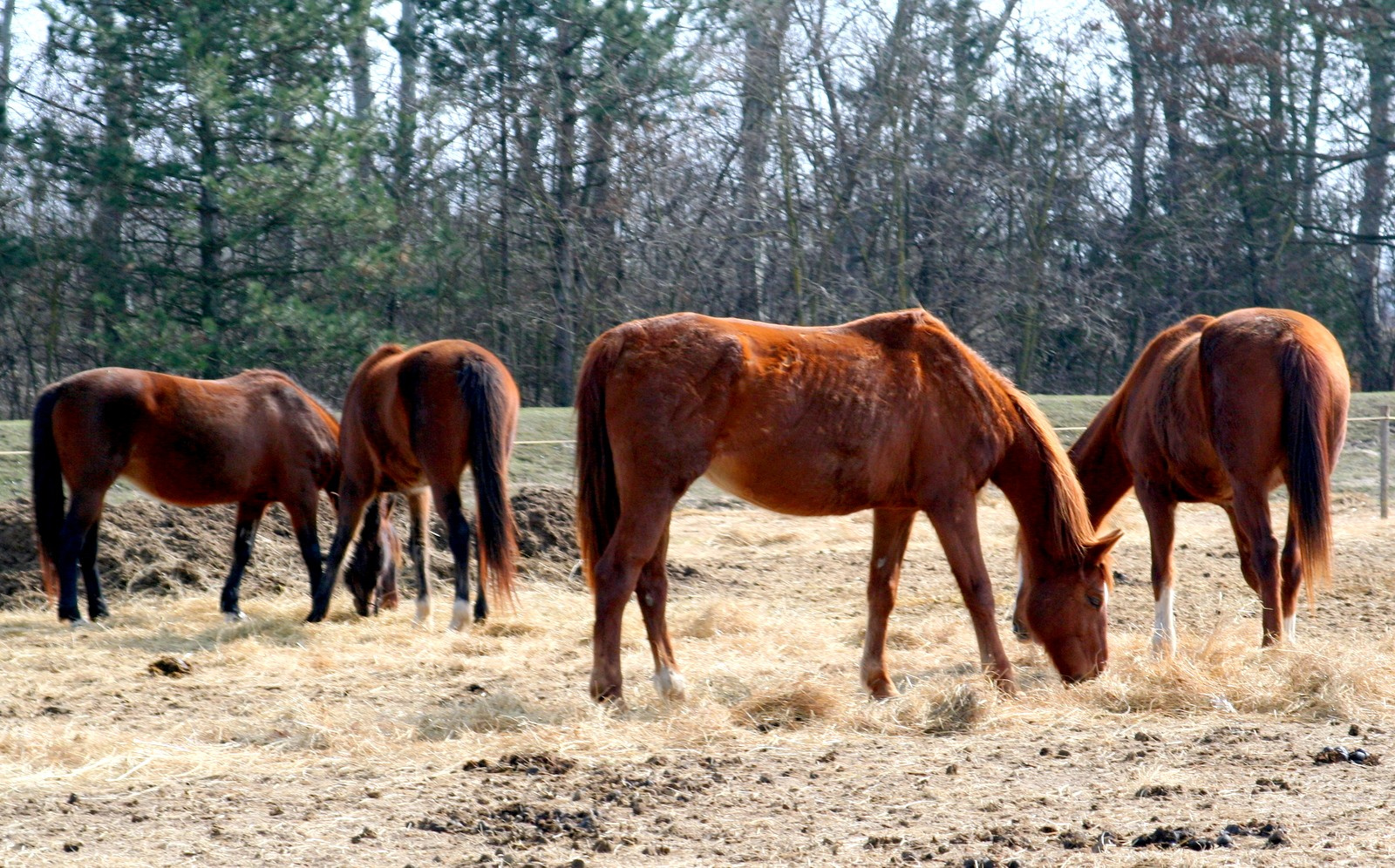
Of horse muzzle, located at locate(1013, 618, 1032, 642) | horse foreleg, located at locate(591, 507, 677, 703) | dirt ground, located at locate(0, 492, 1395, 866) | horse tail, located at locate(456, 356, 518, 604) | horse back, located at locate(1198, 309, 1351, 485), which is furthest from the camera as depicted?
horse tail, located at locate(456, 356, 518, 604)

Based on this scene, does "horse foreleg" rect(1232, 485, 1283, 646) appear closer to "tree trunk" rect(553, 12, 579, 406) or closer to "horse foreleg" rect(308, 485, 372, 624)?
"horse foreleg" rect(308, 485, 372, 624)

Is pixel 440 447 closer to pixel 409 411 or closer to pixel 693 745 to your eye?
pixel 409 411

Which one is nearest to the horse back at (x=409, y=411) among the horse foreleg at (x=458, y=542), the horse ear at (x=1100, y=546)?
the horse foreleg at (x=458, y=542)

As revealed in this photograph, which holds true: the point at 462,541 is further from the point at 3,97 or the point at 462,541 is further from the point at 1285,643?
the point at 3,97

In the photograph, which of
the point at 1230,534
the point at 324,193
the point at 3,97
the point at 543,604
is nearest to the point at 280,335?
the point at 324,193

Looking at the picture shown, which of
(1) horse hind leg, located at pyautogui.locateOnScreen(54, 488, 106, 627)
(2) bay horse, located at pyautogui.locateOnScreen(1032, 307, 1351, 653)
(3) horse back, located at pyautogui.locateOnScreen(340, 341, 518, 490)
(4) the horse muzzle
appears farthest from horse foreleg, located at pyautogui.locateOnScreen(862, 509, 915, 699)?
(1) horse hind leg, located at pyautogui.locateOnScreen(54, 488, 106, 627)

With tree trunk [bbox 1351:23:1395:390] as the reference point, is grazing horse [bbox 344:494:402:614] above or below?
below

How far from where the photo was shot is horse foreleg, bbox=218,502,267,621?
7836 mm

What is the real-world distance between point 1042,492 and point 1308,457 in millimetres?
1257

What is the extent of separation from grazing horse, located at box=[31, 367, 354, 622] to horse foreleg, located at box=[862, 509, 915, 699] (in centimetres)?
417

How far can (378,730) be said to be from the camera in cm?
453

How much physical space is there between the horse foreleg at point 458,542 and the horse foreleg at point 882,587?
2.71m

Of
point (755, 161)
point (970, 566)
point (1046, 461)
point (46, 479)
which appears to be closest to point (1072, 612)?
point (970, 566)

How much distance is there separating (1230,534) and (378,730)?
854cm
